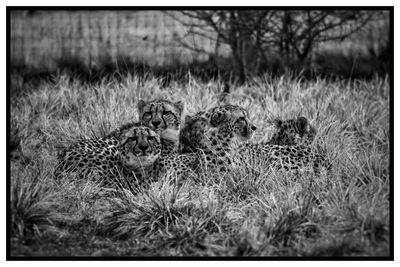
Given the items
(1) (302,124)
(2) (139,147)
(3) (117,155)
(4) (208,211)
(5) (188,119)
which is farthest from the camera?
(1) (302,124)

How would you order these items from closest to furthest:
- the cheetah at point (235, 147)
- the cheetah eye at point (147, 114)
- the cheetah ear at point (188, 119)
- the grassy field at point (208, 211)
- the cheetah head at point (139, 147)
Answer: the grassy field at point (208, 211) < the cheetah head at point (139, 147) < the cheetah at point (235, 147) < the cheetah ear at point (188, 119) < the cheetah eye at point (147, 114)

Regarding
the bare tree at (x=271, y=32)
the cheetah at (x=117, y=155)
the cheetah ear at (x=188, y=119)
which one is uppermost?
the bare tree at (x=271, y=32)

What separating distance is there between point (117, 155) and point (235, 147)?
3.47 ft

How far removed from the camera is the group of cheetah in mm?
5551

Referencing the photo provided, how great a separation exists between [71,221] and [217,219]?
3.63ft

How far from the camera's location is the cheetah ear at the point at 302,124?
6.39m

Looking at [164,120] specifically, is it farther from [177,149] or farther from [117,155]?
[117,155]

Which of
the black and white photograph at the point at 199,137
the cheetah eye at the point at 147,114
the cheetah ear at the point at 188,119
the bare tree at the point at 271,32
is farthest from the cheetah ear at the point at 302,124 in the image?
the bare tree at the point at 271,32

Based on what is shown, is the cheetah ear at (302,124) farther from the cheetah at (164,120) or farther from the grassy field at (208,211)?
the cheetah at (164,120)

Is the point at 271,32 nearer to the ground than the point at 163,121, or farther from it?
farther from it

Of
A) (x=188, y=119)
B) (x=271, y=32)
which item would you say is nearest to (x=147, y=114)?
(x=188, y=119)

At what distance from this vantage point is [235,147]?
232 inches

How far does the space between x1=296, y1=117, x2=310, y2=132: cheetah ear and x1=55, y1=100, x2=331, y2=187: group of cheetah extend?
20mm

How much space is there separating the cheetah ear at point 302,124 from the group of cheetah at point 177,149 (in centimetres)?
2
